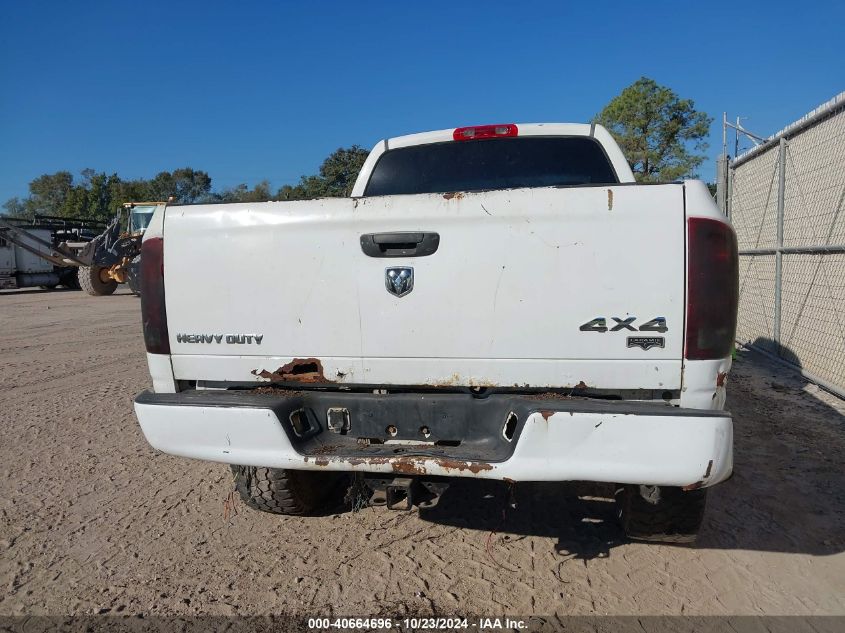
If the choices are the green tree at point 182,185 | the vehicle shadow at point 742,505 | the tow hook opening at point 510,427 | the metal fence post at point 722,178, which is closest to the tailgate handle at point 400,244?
the tow hook opening at point 510,427

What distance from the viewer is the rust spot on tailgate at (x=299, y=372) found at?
2.56 metres

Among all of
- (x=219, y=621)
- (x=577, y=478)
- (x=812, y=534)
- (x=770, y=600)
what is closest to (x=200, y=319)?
(x=219, y=621)

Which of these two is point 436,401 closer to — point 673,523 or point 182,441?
point 182,441

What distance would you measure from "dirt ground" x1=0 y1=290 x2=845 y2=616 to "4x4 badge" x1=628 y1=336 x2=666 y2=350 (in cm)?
116

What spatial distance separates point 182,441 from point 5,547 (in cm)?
145

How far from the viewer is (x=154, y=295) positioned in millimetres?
2641

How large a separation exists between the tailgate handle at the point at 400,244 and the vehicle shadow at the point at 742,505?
1.11 meters

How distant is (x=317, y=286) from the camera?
2508mm

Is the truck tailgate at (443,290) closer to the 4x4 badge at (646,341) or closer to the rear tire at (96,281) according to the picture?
the 4x4 badge at (646,341)

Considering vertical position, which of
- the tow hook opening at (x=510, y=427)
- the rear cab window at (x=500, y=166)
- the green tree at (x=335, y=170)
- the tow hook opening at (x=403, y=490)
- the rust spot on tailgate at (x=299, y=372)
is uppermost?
the green tree at (x=335, y=170)

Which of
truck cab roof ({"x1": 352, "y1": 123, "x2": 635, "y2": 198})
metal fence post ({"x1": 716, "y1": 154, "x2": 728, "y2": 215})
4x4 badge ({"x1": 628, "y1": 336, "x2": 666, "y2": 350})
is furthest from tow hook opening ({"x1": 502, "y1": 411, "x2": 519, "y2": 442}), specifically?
metal fence post ({"x1": 716, "y1": 154, "x2": 728, "y2": 215})

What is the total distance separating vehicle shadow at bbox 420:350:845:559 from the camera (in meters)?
3.09

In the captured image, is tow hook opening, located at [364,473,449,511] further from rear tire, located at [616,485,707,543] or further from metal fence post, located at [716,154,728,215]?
metal fence post, located at [716,154,728,215]

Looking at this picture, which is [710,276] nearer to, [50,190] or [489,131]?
[489,131]
